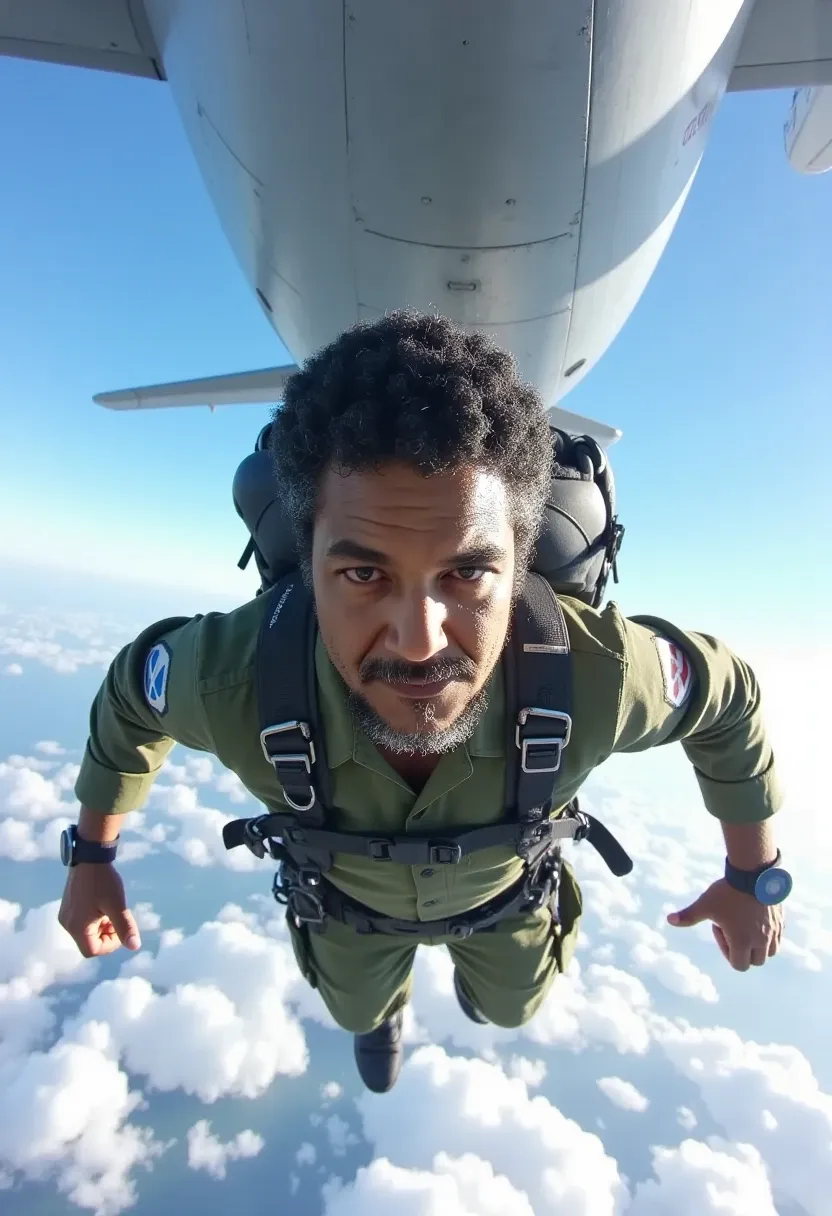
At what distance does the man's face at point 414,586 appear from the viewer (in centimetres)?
105

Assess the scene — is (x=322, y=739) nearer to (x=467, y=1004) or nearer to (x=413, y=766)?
(x=413, y=766)

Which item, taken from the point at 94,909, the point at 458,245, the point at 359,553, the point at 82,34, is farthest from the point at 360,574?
the point at 82,34

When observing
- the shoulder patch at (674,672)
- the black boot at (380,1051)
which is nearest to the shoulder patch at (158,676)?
the shoulder patch at (674,672)

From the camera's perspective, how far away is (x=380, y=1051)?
2.73 m

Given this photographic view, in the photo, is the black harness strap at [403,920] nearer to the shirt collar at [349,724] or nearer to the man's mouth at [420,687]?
the shirt collar at [349,724]

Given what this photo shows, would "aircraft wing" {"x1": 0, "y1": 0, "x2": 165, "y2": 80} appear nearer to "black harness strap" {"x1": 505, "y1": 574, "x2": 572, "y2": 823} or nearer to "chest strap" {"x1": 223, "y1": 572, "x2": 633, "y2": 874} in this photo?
"chest strap" {"x1": 223, "y1": 572, "x2": 633, "y2": 874}

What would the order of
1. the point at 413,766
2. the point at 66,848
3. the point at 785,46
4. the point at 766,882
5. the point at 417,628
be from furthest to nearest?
1. the point at 785,46
2. the point at 66,848
3. the point at 766,882
4. the point at 413,766
5. the point at 417,628

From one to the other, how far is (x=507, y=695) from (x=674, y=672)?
48cm

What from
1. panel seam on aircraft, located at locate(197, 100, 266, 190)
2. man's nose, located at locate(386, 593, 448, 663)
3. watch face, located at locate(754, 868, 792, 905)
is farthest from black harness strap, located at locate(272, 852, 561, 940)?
panel seam on aircraft, located at locate(197, 100, 266, 190)

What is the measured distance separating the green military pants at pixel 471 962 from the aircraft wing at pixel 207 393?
3842 millimetres

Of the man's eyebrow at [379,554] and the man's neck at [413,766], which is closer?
the man's eyebrow at [379,554]

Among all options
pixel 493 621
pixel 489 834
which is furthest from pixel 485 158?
pixel 489 834

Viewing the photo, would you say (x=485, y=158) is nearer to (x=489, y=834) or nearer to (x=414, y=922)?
(x=489, y=834)

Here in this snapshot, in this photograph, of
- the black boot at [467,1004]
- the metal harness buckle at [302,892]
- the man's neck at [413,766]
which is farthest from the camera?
the black boot at [467,1004]
